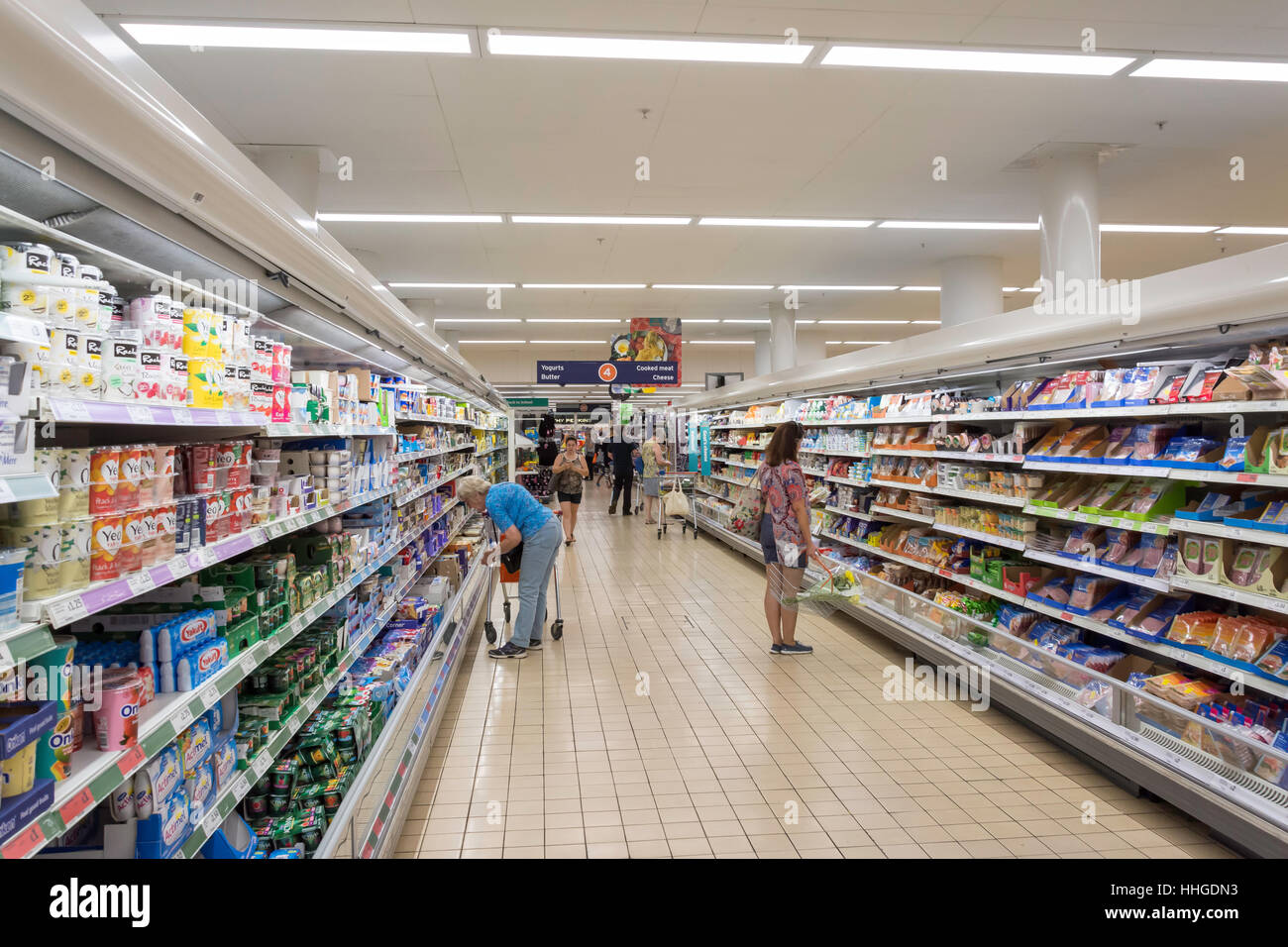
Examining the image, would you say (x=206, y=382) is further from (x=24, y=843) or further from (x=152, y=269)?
(x=24, y=843)

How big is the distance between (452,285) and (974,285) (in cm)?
651

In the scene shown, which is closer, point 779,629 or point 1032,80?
point 1032,80

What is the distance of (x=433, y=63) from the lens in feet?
12.3

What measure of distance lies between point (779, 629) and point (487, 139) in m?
4.18

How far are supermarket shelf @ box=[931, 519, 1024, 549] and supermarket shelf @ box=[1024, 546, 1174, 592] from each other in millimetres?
111

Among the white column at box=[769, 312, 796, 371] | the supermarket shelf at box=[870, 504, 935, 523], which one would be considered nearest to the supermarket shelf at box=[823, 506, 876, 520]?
the supermarket shelf at box=[870, 504, 935, 523]

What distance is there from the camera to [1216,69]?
12.6 feet

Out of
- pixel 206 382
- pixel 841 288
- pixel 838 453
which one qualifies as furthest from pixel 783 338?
pixel 206 382

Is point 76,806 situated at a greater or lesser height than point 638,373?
lesser

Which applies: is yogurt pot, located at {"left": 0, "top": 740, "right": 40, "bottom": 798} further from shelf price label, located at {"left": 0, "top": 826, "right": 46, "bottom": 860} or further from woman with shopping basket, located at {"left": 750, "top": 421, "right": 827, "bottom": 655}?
woman with shopping basket, located at {"left": 750, "top": 421, "right": 827, "bottom": 655}

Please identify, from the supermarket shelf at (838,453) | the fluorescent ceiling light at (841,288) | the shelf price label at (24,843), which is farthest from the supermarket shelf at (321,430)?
the fluorescent ceiling light at (841,288)

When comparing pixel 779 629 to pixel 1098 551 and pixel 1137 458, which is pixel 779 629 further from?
pixel 1137 458

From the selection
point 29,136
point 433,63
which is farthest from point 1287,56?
point 29,136
